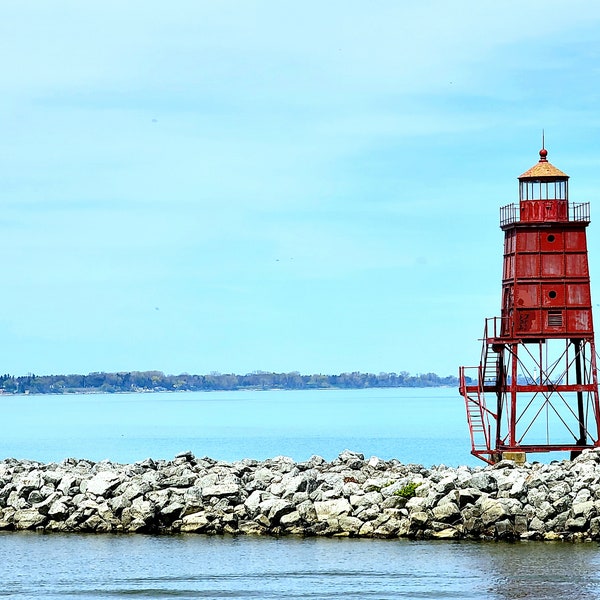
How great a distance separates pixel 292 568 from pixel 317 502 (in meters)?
4.01

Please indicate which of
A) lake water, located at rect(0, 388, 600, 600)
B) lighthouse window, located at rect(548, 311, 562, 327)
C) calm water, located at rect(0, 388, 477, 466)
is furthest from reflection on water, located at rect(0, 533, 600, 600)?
calm water, located at rect(0, 388, 477, 466)

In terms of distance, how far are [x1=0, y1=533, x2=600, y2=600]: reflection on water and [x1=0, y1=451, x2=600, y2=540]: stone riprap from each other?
21.5 inches

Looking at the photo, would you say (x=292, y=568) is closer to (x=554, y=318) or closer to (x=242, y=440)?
(x=554, y=318)

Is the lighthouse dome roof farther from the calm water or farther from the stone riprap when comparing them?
the calm water

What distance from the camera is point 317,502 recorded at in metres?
30.6

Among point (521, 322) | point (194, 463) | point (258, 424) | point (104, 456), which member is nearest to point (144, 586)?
point (194, 463)

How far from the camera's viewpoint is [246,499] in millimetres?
31297

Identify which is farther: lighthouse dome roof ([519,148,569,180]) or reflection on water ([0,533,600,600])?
lighthouse dome roof ([519,148,569,180])

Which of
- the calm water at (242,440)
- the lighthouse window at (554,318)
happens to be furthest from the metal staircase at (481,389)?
the calm water at (242,440)

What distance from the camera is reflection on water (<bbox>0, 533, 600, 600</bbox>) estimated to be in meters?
24.8

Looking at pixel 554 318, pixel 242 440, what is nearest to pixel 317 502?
pixel 554 318

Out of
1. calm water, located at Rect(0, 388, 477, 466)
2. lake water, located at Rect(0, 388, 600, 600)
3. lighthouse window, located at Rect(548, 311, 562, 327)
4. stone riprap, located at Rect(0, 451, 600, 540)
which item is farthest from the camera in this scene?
calm water, located at Rect(0, 388, 477, 466)

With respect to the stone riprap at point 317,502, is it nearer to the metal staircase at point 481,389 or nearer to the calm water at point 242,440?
the metal staircase at point 481,389

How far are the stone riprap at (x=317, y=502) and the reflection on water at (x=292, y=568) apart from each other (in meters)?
0.55
